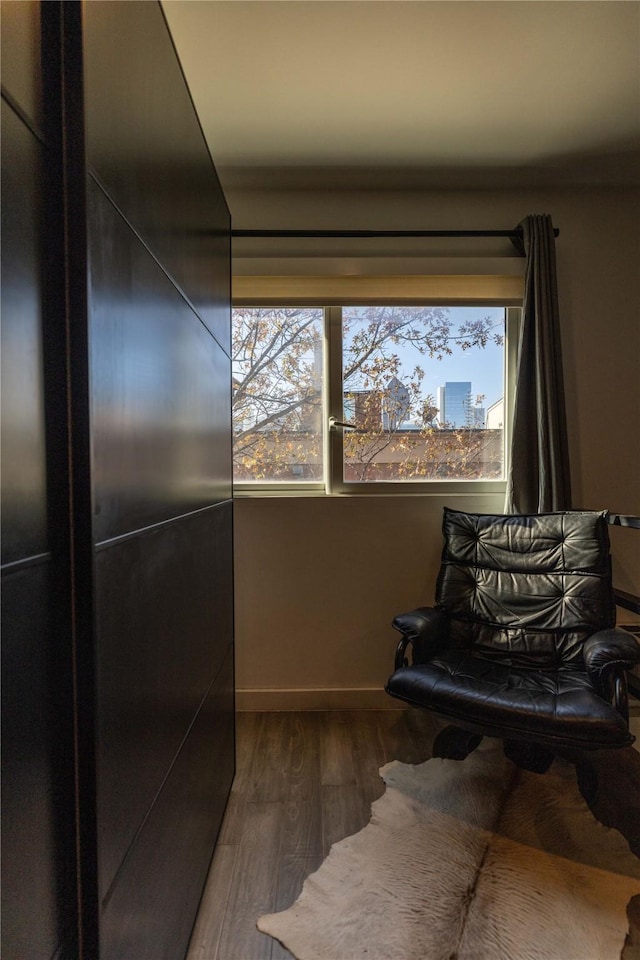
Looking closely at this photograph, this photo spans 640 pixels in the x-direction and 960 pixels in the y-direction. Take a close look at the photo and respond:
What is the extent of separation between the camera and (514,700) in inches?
65.7

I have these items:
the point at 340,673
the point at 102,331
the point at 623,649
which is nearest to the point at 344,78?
the point at 102,331

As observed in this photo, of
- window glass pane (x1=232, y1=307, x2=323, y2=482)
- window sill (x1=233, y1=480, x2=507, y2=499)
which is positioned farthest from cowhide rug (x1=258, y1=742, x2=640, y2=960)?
window glass pane (x1=232, y1=307, x2=323, y2=482)

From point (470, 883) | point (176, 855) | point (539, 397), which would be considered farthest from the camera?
point (539, 397)

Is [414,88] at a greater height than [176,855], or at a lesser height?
greater

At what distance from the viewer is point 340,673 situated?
251 centimetres

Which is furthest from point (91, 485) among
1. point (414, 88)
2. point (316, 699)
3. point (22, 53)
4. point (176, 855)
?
point (316, 699)

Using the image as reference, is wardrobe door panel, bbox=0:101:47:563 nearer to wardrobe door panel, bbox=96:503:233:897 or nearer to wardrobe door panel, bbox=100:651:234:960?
wardrobe door panel, bbox=96:503:233:897

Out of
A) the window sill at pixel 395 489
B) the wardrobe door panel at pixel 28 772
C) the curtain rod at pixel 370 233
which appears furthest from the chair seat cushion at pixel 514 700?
the curtain rod at pixel 370 233

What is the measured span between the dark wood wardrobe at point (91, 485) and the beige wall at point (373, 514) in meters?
1.36

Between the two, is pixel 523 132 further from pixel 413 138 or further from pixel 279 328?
pixel 279 328

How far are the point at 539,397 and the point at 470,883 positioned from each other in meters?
1.92

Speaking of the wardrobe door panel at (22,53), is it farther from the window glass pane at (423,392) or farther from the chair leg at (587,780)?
the chair leg at (587,780)

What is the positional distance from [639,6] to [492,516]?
1.84 m

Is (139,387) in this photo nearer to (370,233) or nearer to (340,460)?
(340,460)
